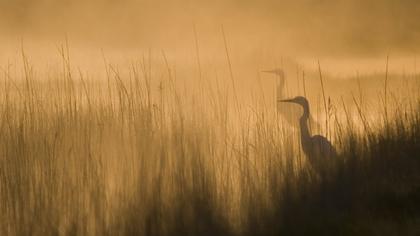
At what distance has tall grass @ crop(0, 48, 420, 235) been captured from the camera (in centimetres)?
498

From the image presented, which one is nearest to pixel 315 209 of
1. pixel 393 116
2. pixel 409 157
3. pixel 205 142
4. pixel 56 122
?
pixel 205 142

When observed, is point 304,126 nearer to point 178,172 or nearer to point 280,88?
point 280,88

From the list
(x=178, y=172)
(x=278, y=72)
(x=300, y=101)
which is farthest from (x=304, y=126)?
(x=178, y=172)

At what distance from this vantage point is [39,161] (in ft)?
18.1

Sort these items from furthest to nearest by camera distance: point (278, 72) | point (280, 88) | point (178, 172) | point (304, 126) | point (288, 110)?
point (280, 88) → point (278, 72) → point (288, 110) → point (304, 126) → point (178, 172)

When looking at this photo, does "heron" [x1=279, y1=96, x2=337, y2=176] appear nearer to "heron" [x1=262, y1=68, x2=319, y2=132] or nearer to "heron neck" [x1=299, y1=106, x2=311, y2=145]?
"heron neck" [x1=299, y1=106, x2=311, y2=145]

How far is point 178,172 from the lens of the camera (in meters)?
5.34

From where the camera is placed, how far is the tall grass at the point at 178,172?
16.3ft

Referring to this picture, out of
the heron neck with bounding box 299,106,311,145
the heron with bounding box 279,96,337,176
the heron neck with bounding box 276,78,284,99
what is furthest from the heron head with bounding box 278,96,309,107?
the heron with bounding box 279,96,337,176

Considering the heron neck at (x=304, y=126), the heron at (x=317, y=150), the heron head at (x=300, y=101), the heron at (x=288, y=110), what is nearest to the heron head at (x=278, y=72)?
the heron at (x=288, y=110)

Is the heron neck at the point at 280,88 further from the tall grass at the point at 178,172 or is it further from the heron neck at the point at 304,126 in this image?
the tall grass at the point at 178,172

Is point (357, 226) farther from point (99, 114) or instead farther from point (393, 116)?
point (393, 116)

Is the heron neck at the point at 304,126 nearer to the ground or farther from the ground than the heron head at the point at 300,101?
nearer to the ground

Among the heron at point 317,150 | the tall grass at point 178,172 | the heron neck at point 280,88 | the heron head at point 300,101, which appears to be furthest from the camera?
the heron neck at point 280,88
